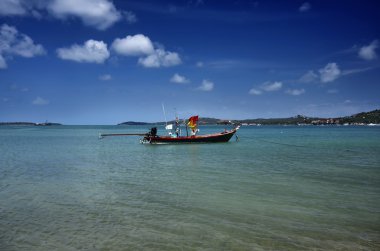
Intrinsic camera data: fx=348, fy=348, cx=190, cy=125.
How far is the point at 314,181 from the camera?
53.8 feet

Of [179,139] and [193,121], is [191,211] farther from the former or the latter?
[193,121]

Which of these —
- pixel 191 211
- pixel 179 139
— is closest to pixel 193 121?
pixel 179 139

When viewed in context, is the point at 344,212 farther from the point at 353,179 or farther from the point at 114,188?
the point at 114,188

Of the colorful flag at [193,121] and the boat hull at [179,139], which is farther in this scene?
the colorful flag at [193,121]

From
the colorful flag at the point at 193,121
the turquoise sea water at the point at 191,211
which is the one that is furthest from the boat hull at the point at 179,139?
the turquoise sea water at the point at 191,211

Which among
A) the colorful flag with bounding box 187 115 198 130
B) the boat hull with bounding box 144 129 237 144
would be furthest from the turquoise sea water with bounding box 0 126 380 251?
the colorful flag with bounding box 187 115 198 130

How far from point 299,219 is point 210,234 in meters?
2.88

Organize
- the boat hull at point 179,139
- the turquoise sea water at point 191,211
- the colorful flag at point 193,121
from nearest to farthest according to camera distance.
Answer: the turquoise sea water at point 191,211
the boat hull at point 179,139
the colorful flag at point 193,121

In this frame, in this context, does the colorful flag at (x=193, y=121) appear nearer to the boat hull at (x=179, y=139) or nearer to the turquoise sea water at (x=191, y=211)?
the boat hull at (x=179, y=139)

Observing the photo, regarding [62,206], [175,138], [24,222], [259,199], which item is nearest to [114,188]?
[62,206]

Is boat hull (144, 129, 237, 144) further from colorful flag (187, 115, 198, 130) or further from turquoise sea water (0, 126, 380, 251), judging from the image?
turquoise sea water (0, 126, 380, 251)

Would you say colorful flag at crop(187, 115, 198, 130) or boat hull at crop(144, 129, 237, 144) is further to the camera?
colorful flag at crop(187, 115, 198, 130)

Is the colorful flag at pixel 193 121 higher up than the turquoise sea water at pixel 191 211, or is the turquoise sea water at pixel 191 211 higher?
the colorful flag at pixel 193 121

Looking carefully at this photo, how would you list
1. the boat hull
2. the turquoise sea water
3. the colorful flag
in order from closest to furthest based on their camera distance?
the turquoise sea water
the boat hull
the colorful flag
